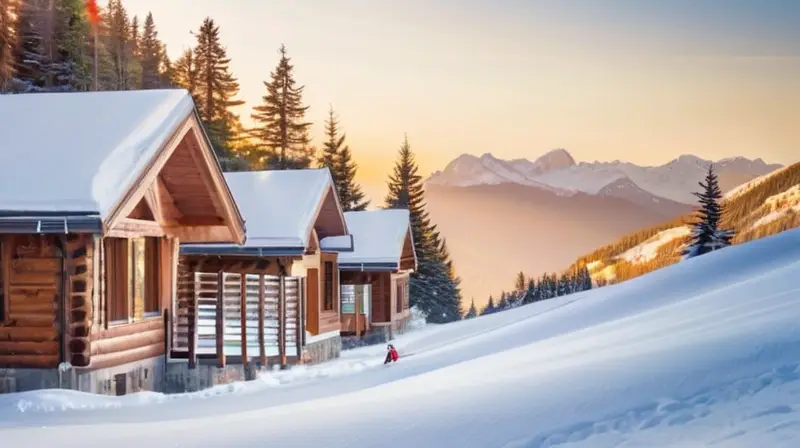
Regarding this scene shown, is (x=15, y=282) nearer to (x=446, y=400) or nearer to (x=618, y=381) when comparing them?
(x=446, y=400)

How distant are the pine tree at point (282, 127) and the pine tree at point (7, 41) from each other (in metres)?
20.4

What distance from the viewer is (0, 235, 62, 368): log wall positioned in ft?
44.2

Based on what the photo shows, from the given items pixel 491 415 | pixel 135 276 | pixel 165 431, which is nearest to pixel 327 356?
pixel 135 276

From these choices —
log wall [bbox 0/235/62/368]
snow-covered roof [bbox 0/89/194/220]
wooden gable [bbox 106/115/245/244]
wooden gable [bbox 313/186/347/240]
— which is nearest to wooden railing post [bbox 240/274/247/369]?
wooden gable [bbox 106/115/245/244]

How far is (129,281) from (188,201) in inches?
120

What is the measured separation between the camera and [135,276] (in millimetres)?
15828

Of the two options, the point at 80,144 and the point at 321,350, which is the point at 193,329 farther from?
the point at 321,350

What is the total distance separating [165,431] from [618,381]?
5462 mm

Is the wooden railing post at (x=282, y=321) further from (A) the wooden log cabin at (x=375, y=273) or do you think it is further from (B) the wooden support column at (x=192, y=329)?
(A) the wooden log cabin at (x=375, y=273)

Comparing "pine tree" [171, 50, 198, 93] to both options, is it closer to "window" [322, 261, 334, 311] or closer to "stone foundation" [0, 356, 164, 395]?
"window" [322, 261, 334, 311]

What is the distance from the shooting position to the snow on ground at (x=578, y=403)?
6.54 meters

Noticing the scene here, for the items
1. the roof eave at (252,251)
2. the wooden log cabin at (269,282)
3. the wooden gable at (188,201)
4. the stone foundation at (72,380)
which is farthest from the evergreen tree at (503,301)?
the stone foundation at (72,380)

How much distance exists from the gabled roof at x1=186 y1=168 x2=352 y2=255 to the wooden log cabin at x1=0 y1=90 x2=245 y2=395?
5.45 m

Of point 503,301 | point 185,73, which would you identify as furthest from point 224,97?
point 503,301
